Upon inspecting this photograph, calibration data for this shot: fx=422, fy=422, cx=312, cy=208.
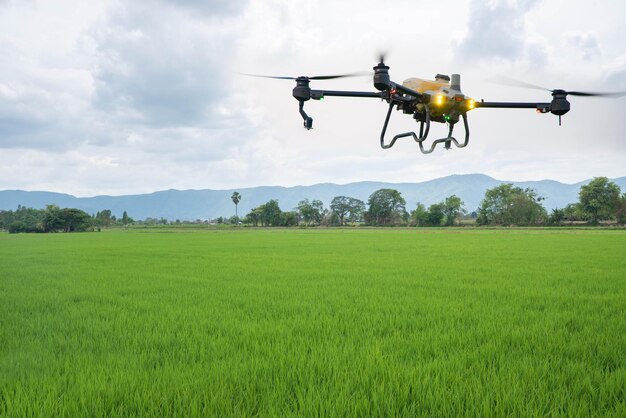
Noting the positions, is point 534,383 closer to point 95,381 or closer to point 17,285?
point 95,381

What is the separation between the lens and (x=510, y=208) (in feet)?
310

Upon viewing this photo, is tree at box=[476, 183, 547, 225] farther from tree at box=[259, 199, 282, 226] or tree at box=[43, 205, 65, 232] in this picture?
tree at box=[43, 205, 65, 232]

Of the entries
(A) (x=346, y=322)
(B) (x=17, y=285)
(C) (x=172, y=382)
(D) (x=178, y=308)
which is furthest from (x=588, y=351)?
(B) (x=17, y=285)

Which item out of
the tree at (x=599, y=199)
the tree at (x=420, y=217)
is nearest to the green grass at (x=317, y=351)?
the tree at (x=599, y=199)

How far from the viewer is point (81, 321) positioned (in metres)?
7.49

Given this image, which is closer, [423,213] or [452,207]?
[423,213]

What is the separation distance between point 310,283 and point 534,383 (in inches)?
331

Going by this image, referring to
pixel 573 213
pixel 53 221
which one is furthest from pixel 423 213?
pixel 53 221

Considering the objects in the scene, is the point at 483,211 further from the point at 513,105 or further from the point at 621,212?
the point at 513,105

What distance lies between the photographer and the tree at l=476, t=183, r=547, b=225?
92.1m

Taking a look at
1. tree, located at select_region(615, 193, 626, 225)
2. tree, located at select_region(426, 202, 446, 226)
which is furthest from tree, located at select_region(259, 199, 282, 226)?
tree, located at select_region(615, 193, 626, 225)

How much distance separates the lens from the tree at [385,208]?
382ft

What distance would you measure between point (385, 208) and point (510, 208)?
107 feet

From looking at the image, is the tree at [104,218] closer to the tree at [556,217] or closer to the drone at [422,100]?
the tree at [556,217]
